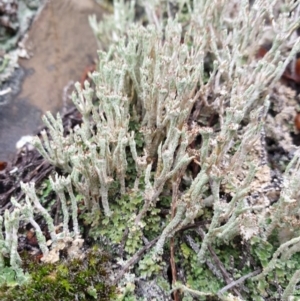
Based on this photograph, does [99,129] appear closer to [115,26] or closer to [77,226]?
[77,226]

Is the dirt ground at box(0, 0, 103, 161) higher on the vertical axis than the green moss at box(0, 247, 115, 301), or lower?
higher

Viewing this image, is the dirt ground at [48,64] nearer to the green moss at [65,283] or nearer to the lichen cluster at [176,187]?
the lichen cluster at [176,187]

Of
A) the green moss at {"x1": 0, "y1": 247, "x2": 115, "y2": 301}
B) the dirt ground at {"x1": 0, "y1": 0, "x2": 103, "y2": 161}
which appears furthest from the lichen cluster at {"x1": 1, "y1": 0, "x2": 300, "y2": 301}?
the dirt ground at {"x1": 0, "y1": 0, "x2": 103, "y2": 161}

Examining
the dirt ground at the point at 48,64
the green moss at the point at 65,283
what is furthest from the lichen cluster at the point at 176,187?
the dirt ground at the point at 48,64

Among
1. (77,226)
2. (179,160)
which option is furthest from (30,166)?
(179,160)

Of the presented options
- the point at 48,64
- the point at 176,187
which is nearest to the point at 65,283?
the point at 176,187

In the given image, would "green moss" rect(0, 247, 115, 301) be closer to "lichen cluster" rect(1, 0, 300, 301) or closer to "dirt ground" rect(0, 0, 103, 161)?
"lichen cluster" rect(1, 0, 300, 301)

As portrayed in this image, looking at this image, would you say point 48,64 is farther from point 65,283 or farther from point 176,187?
point 65,283
